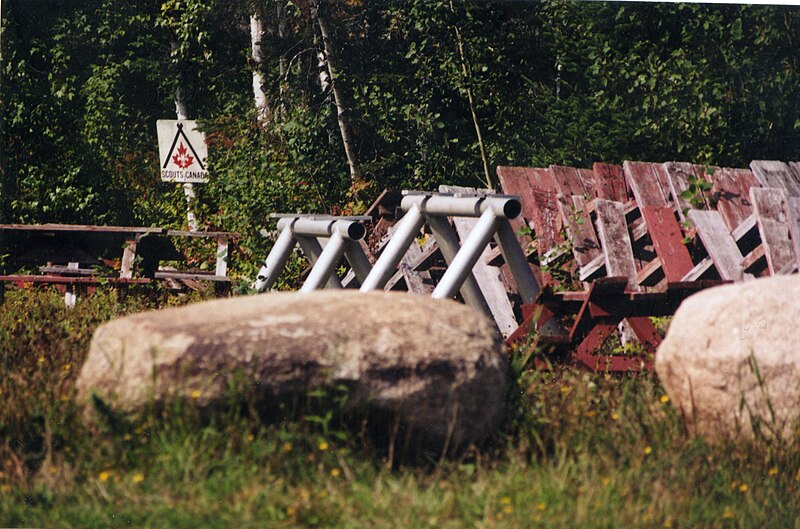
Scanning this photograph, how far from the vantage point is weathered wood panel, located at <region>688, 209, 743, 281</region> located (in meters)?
7.13

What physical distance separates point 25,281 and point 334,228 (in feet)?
7.38

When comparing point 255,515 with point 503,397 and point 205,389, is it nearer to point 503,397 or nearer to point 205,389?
point 205,389

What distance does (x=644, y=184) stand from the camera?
8305 millimetres

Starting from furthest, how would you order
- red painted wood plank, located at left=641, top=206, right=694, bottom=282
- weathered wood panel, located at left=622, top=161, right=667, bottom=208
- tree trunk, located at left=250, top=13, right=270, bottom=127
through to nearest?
tree trunk, located at left=250, top=13, right=270, bottom=127
weathered wood panel, located at left=622, top=161, right=667, bottom=208
red painted wood plank, located at left=641, top=206, right=694, bottom=282

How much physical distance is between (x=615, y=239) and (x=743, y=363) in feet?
10.7

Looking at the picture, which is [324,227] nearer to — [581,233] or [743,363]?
[581,233]

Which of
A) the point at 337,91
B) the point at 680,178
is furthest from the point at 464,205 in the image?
the point at 337,91

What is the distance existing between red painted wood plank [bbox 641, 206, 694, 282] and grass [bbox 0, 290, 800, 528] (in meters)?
2.59

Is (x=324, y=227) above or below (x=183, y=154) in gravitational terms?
below

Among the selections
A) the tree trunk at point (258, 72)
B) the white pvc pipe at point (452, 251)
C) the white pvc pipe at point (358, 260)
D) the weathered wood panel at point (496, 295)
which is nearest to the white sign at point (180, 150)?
the tree trunk at point (258, 72)

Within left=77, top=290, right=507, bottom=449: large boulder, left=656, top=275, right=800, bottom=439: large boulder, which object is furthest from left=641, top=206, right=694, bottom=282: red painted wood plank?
left=77, top=290, right=507, bottom=449: large boulder

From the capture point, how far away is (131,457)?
4086 millimetres

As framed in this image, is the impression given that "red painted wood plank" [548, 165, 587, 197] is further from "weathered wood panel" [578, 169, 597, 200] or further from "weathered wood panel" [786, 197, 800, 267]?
"weathered wood panel" [786, 197, 800, 267]

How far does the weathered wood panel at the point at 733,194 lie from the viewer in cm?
797
